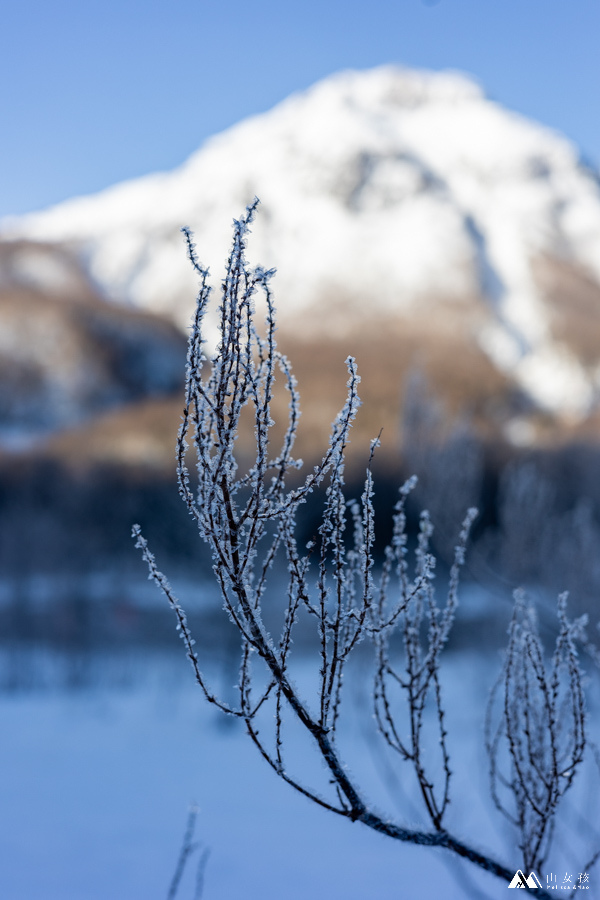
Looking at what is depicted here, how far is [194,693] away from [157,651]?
2.10 meters

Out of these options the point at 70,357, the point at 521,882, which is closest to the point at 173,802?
the point at 521,882

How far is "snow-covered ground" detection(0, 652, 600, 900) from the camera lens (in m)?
7.88

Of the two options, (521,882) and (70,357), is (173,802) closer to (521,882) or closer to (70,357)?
(521,882)

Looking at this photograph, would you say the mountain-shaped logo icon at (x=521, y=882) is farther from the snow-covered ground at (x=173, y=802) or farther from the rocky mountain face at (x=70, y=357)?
the rocky mountain face at (x=70, y=357)

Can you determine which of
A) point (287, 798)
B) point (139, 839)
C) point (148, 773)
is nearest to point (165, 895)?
point (139, 839)

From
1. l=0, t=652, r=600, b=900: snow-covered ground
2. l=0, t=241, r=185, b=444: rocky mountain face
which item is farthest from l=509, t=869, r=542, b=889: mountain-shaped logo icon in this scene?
l=0, t=241, r=185, b=444: rocky mountain face

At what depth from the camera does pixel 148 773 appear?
38.3ft

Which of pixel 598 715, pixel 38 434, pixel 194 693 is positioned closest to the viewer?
pixel 598 715

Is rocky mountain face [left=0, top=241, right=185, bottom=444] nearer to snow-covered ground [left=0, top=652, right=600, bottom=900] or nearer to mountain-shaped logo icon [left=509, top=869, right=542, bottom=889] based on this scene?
snow-covered ground [left=0, top=652, right=600, bottom=900]

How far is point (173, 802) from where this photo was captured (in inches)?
417

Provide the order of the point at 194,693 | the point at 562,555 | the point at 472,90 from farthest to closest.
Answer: the point at 472,90 < the point at 194,693 < the point at 562,555

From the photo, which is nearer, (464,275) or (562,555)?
(562,555)

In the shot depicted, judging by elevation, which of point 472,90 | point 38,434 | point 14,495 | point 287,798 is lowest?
point 287,798

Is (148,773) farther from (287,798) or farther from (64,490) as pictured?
(64,490)
